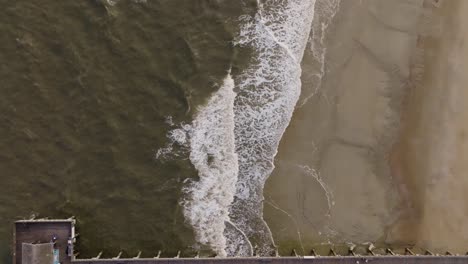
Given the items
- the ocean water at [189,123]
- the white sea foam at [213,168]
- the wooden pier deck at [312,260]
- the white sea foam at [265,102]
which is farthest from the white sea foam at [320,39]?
the wooden pier deck at [312,260]

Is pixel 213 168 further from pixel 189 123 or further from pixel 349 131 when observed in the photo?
Answer: pixel 349 131

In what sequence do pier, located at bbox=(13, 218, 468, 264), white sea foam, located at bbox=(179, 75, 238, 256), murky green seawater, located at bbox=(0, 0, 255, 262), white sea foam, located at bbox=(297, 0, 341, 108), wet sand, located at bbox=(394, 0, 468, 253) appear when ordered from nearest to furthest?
1. pier, located at bbox=(13, 218, 468, 264)
2. murky green seawater, located at bbox=(0, 0, 255, 262)
3. white sea foam, located at bbox=(179, 75, 238, 256)
4. white sea foam, located at bbox=(297, 0, 341, 108)
5. wet sand, located at bbox=(394, 0, 468, 253)

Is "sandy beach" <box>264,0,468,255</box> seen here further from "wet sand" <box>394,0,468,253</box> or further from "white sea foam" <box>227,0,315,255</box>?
"white sea foam" <box>227,0,315,255</box>

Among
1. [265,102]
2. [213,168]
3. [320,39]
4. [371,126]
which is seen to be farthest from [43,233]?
[371,126]

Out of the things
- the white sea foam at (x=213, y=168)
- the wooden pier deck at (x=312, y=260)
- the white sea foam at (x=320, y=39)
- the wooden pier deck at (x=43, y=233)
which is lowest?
the wooden pier deck at (x=312, y=260)

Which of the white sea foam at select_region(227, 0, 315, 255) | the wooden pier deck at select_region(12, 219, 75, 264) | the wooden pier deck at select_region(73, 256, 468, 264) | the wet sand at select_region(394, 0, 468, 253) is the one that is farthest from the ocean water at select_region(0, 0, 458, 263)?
the wooden pier deck at select_region(73, 256, 468, 264)

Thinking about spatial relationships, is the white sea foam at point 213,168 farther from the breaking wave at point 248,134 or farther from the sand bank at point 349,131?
the sand bank at point 349,131
